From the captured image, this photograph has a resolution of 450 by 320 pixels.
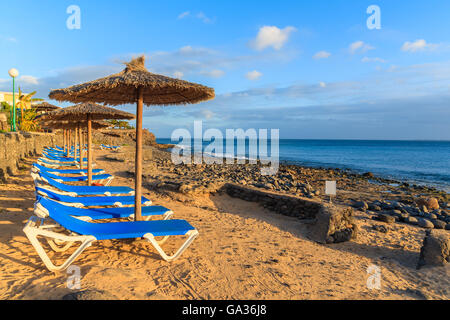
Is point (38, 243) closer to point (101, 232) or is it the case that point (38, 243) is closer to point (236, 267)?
point (101, 232)

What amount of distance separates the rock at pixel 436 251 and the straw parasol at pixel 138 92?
355cm

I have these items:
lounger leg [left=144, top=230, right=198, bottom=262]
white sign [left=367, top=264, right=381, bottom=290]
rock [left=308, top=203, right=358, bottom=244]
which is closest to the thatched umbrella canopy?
lounger leg [left=144, top=230, right=198, bottom=262]

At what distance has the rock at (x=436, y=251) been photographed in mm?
3461

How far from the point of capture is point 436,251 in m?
3.49

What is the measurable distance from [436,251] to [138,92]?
14.6 feet

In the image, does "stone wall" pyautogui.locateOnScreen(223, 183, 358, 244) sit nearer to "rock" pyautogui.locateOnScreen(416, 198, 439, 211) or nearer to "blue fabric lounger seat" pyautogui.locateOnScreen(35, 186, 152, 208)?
"blue fabric lounger seat" pyautogui.locateOnScreen(35, 186, 152, 208)

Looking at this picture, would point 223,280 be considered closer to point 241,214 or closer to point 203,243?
point 203,243

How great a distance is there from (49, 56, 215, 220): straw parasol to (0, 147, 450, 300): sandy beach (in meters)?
0.97

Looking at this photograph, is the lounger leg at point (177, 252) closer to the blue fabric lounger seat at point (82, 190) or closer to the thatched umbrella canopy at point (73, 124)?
the blue fabric lounger seat at point (82, 190)

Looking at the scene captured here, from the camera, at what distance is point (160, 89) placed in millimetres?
3930

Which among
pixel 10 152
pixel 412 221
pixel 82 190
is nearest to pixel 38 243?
pixel 82 190
